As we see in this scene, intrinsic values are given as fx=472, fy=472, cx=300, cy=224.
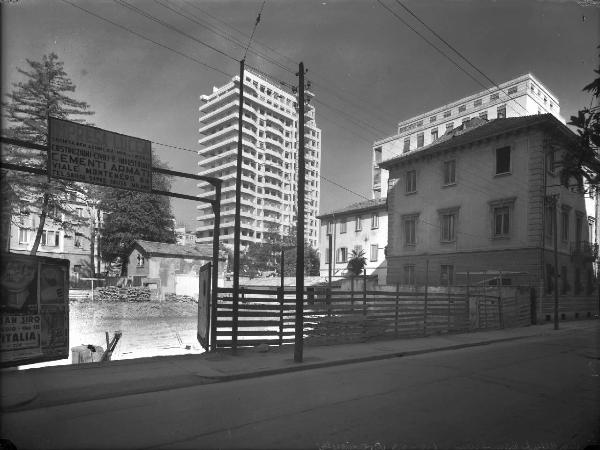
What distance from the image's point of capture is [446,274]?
31.6 meters

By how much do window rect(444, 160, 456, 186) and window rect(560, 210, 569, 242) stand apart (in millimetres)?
7141

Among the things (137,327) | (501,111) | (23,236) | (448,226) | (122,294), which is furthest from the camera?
(23,236)

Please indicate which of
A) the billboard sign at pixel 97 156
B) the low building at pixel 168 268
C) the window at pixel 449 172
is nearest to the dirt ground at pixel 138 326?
the low building at pixel 168 268

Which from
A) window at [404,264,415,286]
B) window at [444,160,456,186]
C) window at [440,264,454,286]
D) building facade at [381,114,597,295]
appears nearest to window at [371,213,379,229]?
building facade at [381,114,597,295]

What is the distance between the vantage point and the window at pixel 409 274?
34069mm

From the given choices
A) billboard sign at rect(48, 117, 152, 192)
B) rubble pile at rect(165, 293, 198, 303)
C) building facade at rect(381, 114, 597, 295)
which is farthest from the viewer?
rubble pile at rect(165, 293, 198, 303)

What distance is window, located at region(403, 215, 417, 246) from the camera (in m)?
34.4

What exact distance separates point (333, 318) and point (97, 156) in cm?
821

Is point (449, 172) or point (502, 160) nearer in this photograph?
point (502, 160)

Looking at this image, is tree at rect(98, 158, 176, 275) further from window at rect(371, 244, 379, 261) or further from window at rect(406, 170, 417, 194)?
window at rect(406, 170, 417, 194)

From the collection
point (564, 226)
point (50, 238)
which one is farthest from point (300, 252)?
point (50, 238)

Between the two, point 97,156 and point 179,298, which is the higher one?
point 97,156

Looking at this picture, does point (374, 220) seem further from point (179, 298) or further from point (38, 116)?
point (38, 116)

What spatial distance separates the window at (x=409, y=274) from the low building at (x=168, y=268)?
683 inches
